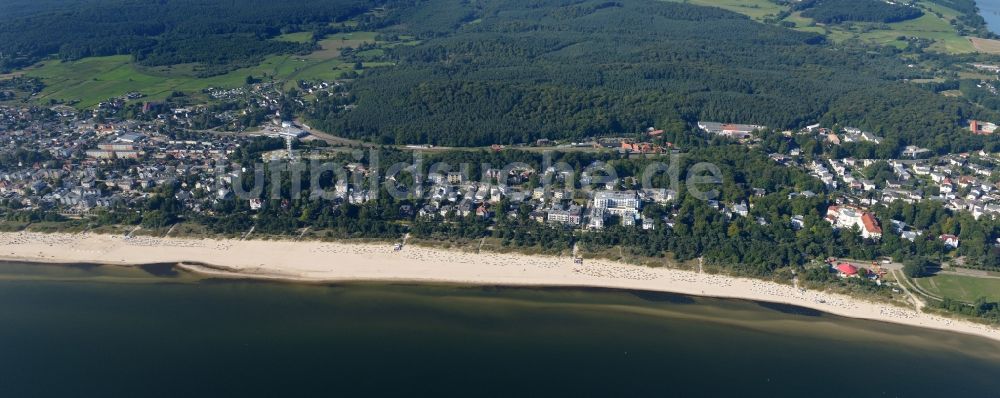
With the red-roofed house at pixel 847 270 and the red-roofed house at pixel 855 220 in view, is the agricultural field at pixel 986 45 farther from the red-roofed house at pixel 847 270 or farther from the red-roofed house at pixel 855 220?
the red-roofed house at pixel 847 270

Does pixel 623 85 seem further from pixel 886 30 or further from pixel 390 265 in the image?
pixel 886 30

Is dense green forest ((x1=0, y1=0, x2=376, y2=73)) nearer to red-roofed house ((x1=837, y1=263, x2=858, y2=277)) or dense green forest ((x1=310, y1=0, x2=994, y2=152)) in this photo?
dense green forest ((x1=310, y1=0, x2=994, y2=152))

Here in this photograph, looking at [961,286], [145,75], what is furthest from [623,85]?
[145,75]

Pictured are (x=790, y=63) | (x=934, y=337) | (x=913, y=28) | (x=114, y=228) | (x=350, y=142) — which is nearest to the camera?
(x=934, y=337)

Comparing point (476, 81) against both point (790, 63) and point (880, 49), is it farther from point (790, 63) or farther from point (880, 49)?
point (880, 49)

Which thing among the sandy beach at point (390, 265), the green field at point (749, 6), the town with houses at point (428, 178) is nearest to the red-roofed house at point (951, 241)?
the town with houses at point (428, 178)

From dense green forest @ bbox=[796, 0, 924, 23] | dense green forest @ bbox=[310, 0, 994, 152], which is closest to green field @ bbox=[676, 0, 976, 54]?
dense green forest @ bbox=[796, 0, 924, 23]

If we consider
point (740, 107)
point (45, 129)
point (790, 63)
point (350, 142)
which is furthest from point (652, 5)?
point (45, 129)
